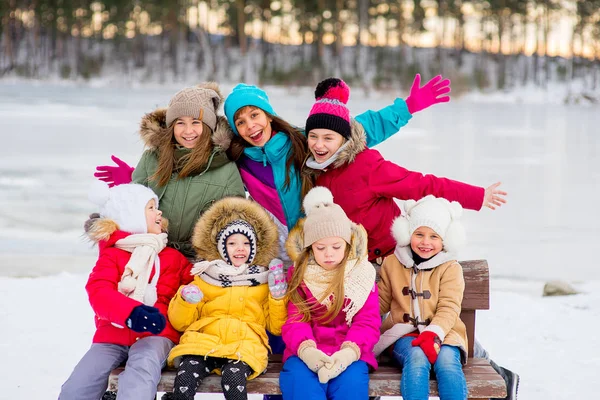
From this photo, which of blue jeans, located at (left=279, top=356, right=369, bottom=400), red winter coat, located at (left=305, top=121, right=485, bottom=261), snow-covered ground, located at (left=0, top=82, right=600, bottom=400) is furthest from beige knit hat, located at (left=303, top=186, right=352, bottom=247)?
snow-covered ground, located at (left=0, top=82, right=600, bottom=400)

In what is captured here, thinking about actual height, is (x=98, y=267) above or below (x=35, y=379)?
above

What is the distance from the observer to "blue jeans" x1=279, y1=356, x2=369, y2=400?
115 inches

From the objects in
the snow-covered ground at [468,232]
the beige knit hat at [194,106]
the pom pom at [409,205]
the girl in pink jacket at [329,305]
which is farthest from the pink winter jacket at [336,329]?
the snow-covered ground at [468,232]

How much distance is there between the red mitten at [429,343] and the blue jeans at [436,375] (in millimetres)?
18

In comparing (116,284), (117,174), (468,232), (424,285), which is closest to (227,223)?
(116,284)

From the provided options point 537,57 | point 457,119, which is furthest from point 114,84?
point 537,57

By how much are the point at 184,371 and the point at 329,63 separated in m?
42.1

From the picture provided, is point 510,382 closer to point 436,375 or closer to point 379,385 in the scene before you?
point 436,375

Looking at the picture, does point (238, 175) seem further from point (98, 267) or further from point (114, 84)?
point (114, 84)

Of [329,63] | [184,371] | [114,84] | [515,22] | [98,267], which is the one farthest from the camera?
[515,22]

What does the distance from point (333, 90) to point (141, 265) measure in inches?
52.1

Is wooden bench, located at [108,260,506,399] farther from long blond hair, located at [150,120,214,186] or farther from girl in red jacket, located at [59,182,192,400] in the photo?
long blond hair, located at [150,120,214,186]

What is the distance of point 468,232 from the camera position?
884 cm

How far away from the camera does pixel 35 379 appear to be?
14.2ft
